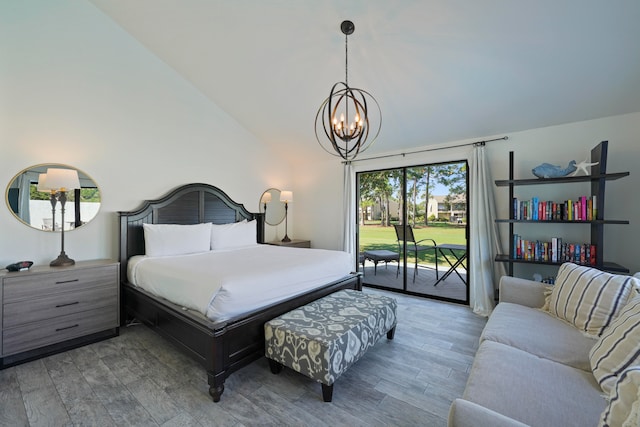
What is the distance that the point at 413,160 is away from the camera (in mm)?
4160

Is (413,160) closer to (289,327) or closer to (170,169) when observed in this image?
(289,327)

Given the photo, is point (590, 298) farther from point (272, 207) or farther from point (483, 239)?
point (272, 207)

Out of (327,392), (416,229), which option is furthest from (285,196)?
(327,392)

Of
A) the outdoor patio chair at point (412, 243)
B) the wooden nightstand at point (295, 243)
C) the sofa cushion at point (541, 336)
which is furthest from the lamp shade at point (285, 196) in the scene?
the sofa cushion at point (541, 336)

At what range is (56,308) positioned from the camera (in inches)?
96.0

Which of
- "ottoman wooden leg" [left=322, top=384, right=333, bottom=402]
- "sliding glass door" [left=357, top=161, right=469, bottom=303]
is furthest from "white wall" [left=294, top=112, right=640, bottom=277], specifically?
"ottoman wooden leg" [left=322, top=384, right=333, bottom=402]

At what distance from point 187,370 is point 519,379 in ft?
7.38

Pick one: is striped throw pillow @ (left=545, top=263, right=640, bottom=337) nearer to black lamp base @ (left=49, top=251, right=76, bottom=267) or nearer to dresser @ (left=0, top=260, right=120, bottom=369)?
dresser @ (left=0, top=260, right=120, bottom=369)

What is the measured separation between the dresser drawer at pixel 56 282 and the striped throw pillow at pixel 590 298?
156 inches

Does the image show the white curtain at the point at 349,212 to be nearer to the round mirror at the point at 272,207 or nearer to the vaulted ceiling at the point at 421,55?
the vaulted ceiling at the point at 421,55

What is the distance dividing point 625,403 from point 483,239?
3.01 meters

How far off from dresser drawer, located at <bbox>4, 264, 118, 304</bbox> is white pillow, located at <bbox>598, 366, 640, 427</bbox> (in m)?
3.56

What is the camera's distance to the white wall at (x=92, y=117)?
2633 millimetres

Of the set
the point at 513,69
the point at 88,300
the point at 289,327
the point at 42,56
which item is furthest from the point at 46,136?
the point at 513,69
